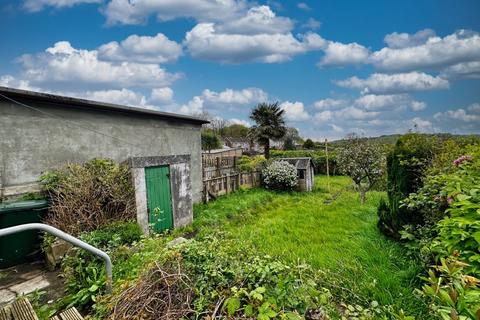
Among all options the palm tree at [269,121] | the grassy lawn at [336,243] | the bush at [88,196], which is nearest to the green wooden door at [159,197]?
the bush at [88,196]

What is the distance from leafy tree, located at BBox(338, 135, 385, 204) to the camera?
1173 cm

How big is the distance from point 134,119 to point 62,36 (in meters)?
4.56

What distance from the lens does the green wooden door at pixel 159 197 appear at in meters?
7.23

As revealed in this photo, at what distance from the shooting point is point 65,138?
6648 millimetres

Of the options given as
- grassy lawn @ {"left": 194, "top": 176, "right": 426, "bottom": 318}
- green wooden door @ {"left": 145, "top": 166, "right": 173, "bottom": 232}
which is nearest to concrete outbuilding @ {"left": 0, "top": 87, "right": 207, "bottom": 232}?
green wooden door @ {"left": 145, "top": 166, "right": 173, "bottom": 232}

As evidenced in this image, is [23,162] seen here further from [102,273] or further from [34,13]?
[34,13]

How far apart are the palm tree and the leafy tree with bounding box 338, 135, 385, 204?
52.7 ft

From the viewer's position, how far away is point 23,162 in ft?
19.3

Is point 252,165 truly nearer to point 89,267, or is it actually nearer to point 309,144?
point 89,267

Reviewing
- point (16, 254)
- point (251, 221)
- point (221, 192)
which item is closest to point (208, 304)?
point (16, 254)

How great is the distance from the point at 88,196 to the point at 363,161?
11375mm

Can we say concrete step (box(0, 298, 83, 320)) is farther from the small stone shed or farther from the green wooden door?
the small stone shed

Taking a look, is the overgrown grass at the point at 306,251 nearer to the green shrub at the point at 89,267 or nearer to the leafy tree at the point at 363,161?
the green shrub at the point at 89,267

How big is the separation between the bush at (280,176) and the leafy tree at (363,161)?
3162 millimetres
